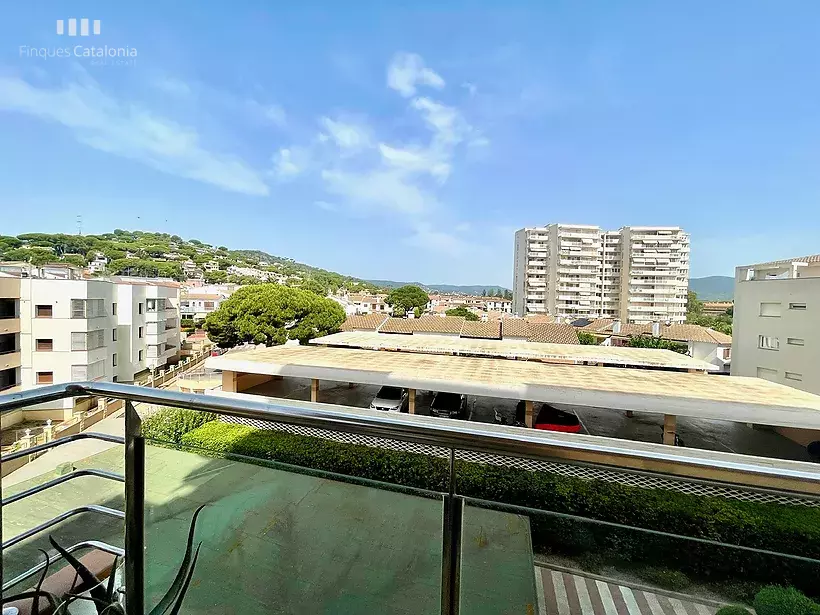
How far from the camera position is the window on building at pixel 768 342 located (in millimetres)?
13663

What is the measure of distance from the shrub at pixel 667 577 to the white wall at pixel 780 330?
16468mm

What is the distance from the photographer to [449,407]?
9.66 meters

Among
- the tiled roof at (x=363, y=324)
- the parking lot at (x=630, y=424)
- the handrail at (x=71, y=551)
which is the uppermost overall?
the handrail at (x=71, y=551)

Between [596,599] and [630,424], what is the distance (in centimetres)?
1048

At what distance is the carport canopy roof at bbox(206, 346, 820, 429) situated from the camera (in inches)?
275

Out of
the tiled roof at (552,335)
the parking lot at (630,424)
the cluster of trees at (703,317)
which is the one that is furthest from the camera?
the cluster of trees at (703,317)

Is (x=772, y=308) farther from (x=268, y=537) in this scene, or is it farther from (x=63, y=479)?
(x=63, y=479)

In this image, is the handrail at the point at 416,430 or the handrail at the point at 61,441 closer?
the handrail at the point at 416,430

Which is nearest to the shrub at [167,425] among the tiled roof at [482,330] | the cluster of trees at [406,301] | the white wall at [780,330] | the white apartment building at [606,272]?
the white wall at [780,330]

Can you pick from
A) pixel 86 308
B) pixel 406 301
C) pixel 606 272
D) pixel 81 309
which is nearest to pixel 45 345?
pixel 81 309

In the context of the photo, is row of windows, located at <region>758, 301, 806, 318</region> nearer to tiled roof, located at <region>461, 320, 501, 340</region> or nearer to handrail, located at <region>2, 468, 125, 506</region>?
tiled roof, located at <region>461, 320, 501, 340</region>

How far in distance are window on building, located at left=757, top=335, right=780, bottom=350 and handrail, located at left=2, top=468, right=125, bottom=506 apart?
18.7 metres

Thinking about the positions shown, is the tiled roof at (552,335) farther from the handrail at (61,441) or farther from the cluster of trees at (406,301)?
the cluster of trees at (406,301)

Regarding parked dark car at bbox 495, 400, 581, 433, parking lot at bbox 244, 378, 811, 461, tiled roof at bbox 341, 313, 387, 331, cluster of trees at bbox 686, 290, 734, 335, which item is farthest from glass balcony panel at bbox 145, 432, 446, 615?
cluster of trees at bbox 686, 290, 734, 335
